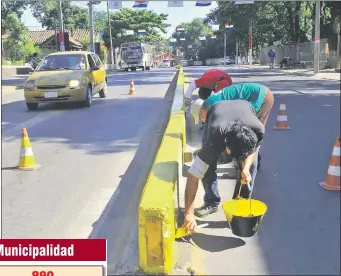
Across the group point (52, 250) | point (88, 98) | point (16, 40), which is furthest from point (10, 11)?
A: point (52, 250)

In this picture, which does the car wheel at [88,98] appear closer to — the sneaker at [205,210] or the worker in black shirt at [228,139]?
the sneaker at [205,210]

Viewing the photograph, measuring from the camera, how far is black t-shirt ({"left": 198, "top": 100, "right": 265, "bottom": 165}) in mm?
2605

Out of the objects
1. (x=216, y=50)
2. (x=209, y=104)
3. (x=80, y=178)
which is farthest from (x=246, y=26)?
(x=209, y=104)

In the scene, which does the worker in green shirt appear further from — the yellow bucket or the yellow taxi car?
the yellow taxi car

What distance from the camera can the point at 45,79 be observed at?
11094 millimetres

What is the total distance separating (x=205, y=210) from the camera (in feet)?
12.7

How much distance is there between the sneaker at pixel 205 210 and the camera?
3830 millimetres

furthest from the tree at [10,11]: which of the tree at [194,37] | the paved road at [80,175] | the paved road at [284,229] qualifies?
the paved road at [284,229]

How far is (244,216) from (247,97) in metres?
1.05

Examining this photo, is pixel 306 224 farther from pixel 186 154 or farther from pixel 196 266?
pixel 186 154

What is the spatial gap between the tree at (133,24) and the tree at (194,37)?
156ft

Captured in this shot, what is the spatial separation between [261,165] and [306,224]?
6.98 ft

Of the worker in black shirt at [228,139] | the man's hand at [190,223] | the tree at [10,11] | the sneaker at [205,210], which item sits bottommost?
the sneaker at [205,210]

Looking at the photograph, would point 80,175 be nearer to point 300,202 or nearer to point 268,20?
point 300,202
